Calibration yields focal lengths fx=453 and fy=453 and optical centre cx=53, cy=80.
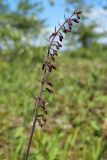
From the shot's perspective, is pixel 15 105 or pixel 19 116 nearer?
pixel 19 116

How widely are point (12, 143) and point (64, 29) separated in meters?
2.07

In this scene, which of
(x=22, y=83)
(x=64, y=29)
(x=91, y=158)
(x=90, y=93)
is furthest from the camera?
(x=22, y=83)

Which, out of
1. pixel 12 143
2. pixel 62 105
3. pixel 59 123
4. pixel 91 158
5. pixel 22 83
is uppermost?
pixel 22 83

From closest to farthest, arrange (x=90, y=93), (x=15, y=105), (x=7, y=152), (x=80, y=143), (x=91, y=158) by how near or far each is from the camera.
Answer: (x=91, y=158), (x=7, y=152), (x=80, y=143), (x=15, y=105), (x=90, y=93)

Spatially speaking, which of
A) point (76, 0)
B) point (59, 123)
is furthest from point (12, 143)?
point (76, 0)

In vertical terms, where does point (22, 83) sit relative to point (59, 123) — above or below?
above

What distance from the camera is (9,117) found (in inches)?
188

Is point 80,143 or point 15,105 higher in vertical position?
point 15,105

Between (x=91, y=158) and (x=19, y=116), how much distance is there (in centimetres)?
180

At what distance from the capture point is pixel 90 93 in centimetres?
587

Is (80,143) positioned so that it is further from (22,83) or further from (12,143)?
(22,83)

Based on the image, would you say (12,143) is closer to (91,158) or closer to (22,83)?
(91,158)

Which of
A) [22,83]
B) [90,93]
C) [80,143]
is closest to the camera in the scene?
[80,143]

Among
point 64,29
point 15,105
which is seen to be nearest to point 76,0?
point 15,105
